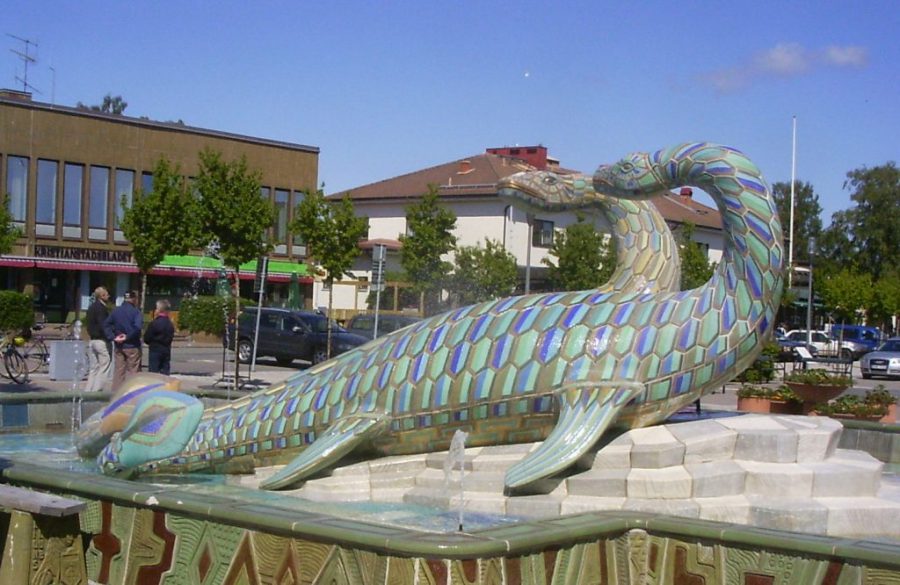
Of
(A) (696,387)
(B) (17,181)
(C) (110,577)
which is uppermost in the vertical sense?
(B) (17,181)

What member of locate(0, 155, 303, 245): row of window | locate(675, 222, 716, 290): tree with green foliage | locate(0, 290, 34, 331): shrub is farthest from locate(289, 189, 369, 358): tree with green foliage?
locate(0, 155, 303, 245): row of window

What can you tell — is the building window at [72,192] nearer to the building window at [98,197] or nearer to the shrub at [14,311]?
the building window at [98,197]

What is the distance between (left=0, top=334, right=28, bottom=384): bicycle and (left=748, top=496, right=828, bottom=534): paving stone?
1585cm

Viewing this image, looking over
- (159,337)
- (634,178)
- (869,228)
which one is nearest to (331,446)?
(634,178)

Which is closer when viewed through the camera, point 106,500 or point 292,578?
point 292,578

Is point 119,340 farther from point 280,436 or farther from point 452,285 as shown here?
point 452,285

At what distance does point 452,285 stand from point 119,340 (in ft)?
66.2

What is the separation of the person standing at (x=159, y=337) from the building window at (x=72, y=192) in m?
26.5

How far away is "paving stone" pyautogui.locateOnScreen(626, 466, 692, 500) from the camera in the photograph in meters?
8.30

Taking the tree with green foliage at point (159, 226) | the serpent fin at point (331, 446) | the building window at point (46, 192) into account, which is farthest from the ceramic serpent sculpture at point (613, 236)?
the building window at point (46, 192)

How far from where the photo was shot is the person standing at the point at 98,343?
689 inches

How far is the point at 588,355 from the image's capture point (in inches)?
345

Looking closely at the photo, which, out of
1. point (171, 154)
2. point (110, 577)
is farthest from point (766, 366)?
point (171, 154)

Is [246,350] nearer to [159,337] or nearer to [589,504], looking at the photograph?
[159,337]
